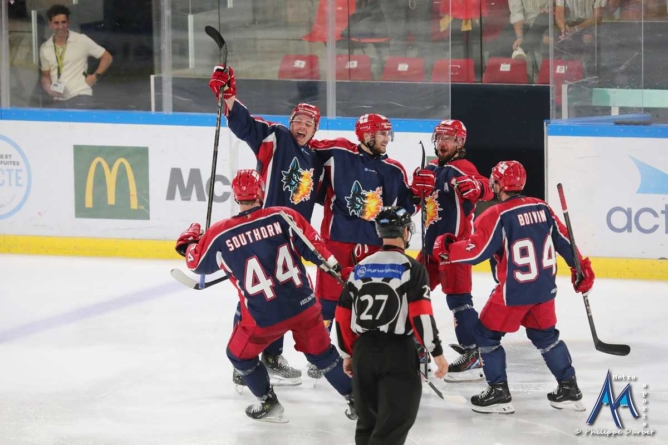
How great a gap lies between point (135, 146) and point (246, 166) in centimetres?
89

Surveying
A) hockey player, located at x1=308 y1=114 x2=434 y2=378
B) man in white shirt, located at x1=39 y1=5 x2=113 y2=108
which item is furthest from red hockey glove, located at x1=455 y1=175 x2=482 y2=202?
man in white shirt, located at x1=39 y1=5 x2=113 y2=108

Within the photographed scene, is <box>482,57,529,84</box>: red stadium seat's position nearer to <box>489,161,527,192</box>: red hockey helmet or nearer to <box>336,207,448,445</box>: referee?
<box>489,161,527,192</box>: red hockey helmet

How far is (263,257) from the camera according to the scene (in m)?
4.10

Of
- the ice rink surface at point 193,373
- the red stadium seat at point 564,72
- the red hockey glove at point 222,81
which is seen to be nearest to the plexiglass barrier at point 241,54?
the red stadium seat at point 564,72

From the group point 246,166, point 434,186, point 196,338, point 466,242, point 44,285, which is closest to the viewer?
point 466,242

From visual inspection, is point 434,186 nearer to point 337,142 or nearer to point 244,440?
point 337,142

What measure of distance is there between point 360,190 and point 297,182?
0.32 metres

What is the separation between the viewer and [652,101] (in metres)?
7.32

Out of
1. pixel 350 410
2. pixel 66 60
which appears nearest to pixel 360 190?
pixel 350 410

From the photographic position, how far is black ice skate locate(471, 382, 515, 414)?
444cm

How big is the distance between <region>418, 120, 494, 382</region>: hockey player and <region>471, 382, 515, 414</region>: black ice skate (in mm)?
555

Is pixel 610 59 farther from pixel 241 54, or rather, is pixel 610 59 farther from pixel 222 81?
pixel 222 81

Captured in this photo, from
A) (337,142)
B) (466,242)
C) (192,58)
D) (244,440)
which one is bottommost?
(244,440)

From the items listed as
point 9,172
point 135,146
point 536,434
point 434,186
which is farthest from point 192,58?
point 536,434
